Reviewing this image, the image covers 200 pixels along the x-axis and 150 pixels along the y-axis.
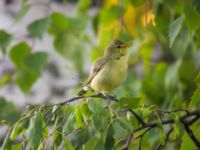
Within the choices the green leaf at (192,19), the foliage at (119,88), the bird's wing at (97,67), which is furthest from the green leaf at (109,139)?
the bird's wing at (97,67)

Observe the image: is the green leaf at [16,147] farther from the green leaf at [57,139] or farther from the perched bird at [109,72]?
the perched bird at [109,72]

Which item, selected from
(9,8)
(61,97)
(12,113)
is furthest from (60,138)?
(9,8)

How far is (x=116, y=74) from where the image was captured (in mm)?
2410

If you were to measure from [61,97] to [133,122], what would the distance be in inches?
103

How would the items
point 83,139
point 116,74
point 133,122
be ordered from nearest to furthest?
1. point 83,139
2. point 133,122
3. point 116,74

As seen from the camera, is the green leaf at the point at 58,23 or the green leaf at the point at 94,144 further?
the green leaf at the point at 58,23

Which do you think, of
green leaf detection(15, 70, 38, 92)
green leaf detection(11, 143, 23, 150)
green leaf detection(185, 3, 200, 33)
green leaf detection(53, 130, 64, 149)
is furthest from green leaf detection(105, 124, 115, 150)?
green leaf detection(15, 70, 38, 92)

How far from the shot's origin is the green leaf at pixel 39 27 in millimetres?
2689

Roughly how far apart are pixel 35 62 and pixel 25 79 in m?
0.11

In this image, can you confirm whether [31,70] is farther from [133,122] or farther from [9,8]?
[9,8]

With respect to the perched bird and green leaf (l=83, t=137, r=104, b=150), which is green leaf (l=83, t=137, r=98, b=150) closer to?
green leaf (l=83, t=137, r=104, b=150)

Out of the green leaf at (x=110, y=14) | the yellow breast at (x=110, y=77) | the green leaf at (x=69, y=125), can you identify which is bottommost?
the green leaf at (x=69, y=125)

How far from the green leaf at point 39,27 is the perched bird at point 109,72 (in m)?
0.25

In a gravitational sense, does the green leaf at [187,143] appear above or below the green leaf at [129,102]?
below
